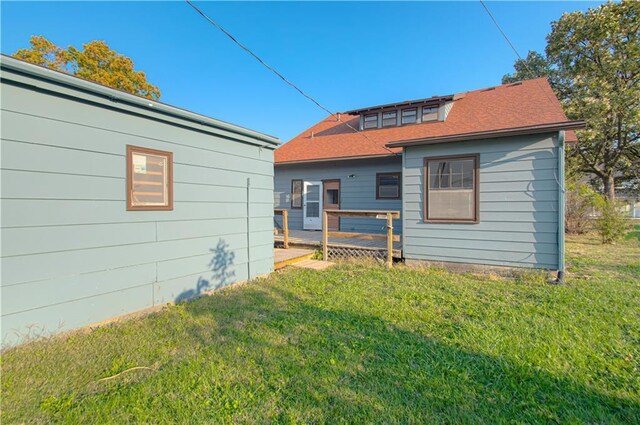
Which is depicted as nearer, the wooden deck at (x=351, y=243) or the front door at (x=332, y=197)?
the wooden deck at (x=351, y=243)

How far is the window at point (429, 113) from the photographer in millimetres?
10565

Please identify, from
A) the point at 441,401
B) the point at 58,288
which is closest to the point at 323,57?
the point at 58,288

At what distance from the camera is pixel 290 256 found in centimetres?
697

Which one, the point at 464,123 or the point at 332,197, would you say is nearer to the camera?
the point at 464,123

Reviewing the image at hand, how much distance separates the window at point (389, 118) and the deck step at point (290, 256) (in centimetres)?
616

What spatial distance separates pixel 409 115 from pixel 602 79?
33.4 feet

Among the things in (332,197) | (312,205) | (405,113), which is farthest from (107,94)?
(405,113)

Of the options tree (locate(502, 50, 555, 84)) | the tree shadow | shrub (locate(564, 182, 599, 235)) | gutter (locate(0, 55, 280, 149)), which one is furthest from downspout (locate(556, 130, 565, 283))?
tree (locate(502, 50, 555, 84))

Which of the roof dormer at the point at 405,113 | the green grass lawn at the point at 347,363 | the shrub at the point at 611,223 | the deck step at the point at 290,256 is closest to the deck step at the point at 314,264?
the deck step at the point at 290,256

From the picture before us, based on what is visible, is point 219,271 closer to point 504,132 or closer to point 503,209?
point 503,209

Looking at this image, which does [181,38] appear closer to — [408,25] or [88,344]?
[408,25]

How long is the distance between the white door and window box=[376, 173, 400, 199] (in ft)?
7.04

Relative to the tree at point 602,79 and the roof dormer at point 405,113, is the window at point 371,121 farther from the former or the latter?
the tree at point 602,79

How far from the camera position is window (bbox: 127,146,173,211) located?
3.71m
